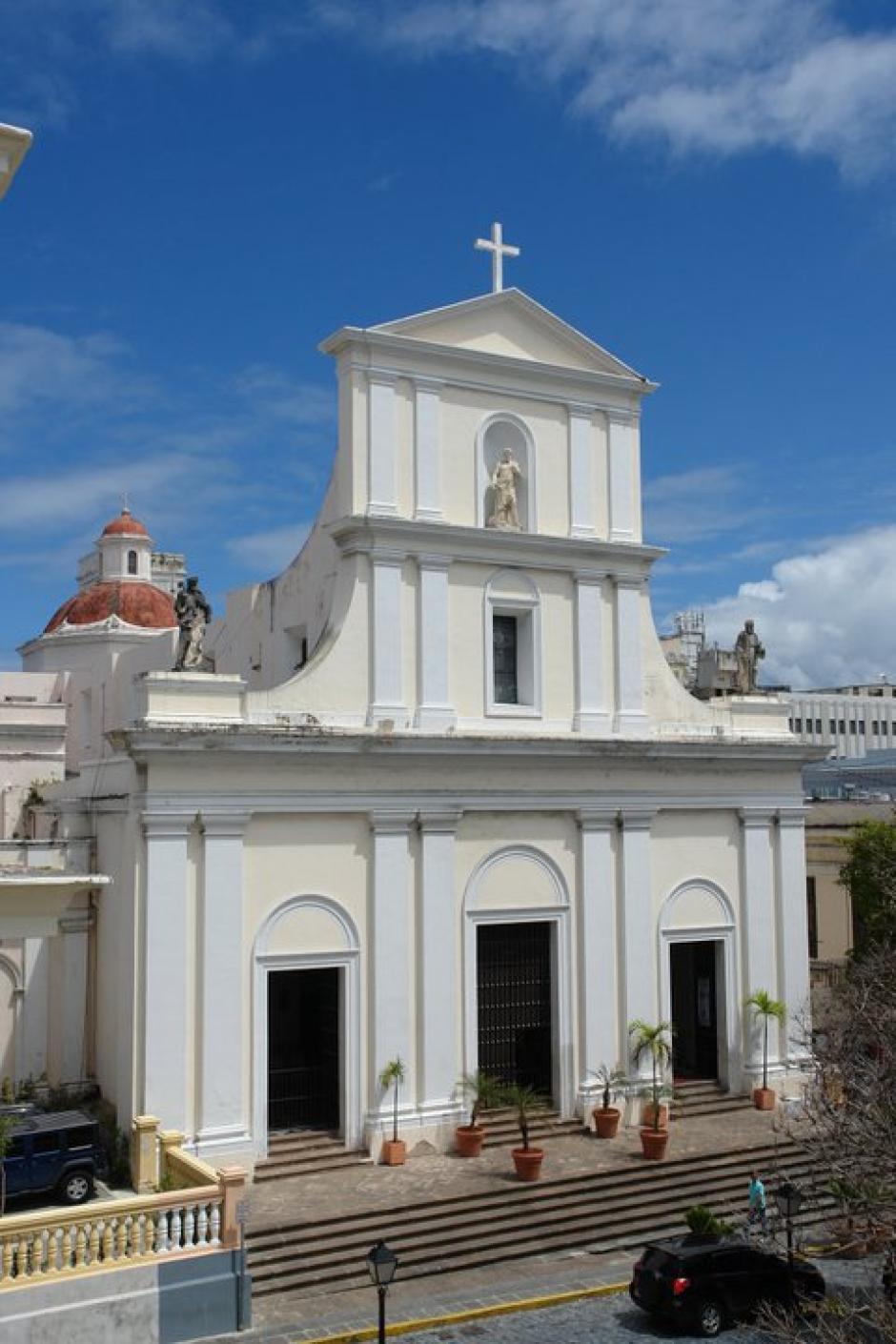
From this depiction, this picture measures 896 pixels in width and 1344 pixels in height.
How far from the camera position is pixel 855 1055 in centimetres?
1608

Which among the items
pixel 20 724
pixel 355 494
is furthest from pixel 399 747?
pixel 20 724

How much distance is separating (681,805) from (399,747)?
5.79 metres

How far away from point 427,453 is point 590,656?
179 inches

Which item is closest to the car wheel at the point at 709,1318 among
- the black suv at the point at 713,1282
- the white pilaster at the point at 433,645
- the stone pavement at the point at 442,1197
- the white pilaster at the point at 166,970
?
the black suv at the point at 713,1282

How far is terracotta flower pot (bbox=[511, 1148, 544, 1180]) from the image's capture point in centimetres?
1897

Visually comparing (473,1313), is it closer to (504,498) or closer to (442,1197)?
(442,1197)

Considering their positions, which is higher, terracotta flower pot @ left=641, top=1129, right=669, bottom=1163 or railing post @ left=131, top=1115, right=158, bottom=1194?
railing post @ left=131, top=1115, right=158, bottom=1194

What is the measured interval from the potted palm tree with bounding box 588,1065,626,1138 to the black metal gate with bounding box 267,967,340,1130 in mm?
4291

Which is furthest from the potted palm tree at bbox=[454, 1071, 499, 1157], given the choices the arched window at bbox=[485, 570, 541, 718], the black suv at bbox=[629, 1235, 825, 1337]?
the arched window at bbox=[485, 570, 541, 718]

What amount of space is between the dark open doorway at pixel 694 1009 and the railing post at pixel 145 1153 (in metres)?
10.1

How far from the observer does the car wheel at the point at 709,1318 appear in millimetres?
15336

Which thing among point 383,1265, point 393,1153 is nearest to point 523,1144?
point 393,1153

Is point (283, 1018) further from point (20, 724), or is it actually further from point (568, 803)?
point (20, 724)

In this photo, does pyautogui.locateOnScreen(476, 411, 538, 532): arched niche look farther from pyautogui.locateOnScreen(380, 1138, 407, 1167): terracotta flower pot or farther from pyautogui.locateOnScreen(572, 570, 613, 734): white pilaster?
pyautogui.locateOnScreen(380, 1138, 407, 1167): terracotta flower pot
